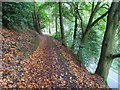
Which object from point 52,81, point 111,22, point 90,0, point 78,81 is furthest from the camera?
point 90,0

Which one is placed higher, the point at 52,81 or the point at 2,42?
the point at 2,42

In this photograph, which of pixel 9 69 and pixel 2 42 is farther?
pixel 2 42

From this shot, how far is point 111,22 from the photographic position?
27.5 feet

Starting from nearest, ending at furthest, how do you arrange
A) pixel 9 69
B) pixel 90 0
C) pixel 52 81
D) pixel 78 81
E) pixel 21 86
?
pixel 21 86, pixel 9 69, pixel 52 81, pixel 78 81, pixel 90 0

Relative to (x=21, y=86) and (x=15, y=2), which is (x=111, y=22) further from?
(x=21, y=86)

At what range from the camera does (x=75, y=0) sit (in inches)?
658

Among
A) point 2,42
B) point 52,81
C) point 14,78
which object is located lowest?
point 52,81

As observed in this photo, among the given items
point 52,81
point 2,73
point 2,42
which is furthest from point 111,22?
point 2,73

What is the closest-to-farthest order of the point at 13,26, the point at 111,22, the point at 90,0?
the point at 111,22, the point at 13,26, the point at 90,0

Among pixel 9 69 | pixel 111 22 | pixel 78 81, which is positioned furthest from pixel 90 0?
pixel 9 69

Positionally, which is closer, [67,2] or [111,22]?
[111,22]

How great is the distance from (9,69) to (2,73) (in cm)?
41

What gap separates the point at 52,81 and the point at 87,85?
1.51 metres

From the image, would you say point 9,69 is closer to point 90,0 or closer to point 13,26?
point 13,26
